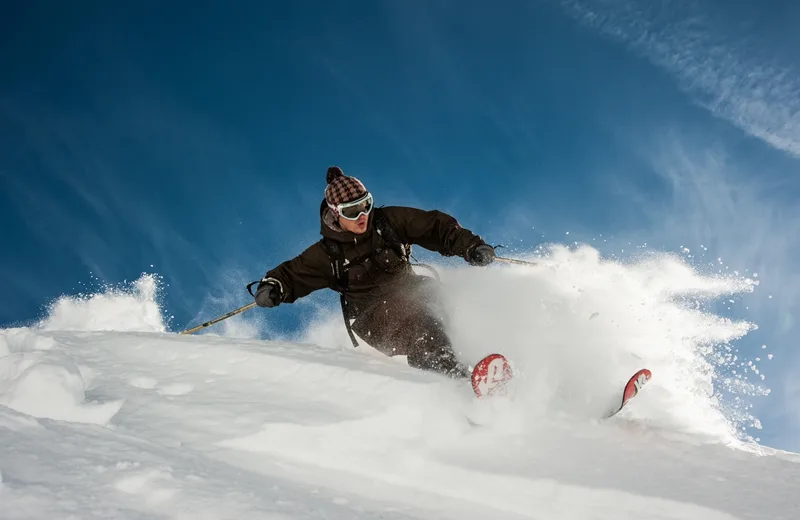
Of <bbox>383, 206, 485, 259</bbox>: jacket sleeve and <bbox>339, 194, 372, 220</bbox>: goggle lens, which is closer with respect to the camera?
<bbox>339, 194, 372, 220</bbox>: goggle lens

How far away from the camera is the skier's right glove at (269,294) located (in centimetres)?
609

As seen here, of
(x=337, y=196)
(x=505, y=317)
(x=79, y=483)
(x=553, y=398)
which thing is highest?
(x=337, y=196)

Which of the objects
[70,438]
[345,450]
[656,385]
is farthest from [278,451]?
[656,385]

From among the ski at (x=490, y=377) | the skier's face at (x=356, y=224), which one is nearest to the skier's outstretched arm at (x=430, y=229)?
the skier's face at (x=356, y=224)

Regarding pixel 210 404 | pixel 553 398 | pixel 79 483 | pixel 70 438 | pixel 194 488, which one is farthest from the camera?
pixel 553 398

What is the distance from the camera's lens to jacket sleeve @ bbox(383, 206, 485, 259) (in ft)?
20.2

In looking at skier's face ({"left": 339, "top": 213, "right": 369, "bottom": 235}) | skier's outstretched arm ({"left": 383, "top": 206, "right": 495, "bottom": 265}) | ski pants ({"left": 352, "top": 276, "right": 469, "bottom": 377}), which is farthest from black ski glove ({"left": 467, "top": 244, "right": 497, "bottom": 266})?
skier's face ({"left": 339, "top": 213, "right": 369, "bottom": 235})

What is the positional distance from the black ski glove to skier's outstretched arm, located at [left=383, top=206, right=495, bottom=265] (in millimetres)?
178

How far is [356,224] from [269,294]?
140 centimetres

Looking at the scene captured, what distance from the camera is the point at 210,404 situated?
3607 millimetres

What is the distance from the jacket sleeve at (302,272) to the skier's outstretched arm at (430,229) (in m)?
1.02

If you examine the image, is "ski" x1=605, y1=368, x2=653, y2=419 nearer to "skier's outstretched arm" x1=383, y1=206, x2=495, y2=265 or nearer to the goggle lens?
"skier's outstretched arm" x1=383, y1=206, x2=495, y2=265

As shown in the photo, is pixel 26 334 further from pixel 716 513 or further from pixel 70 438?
pixel 716 513

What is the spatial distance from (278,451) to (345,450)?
409 millimetres
